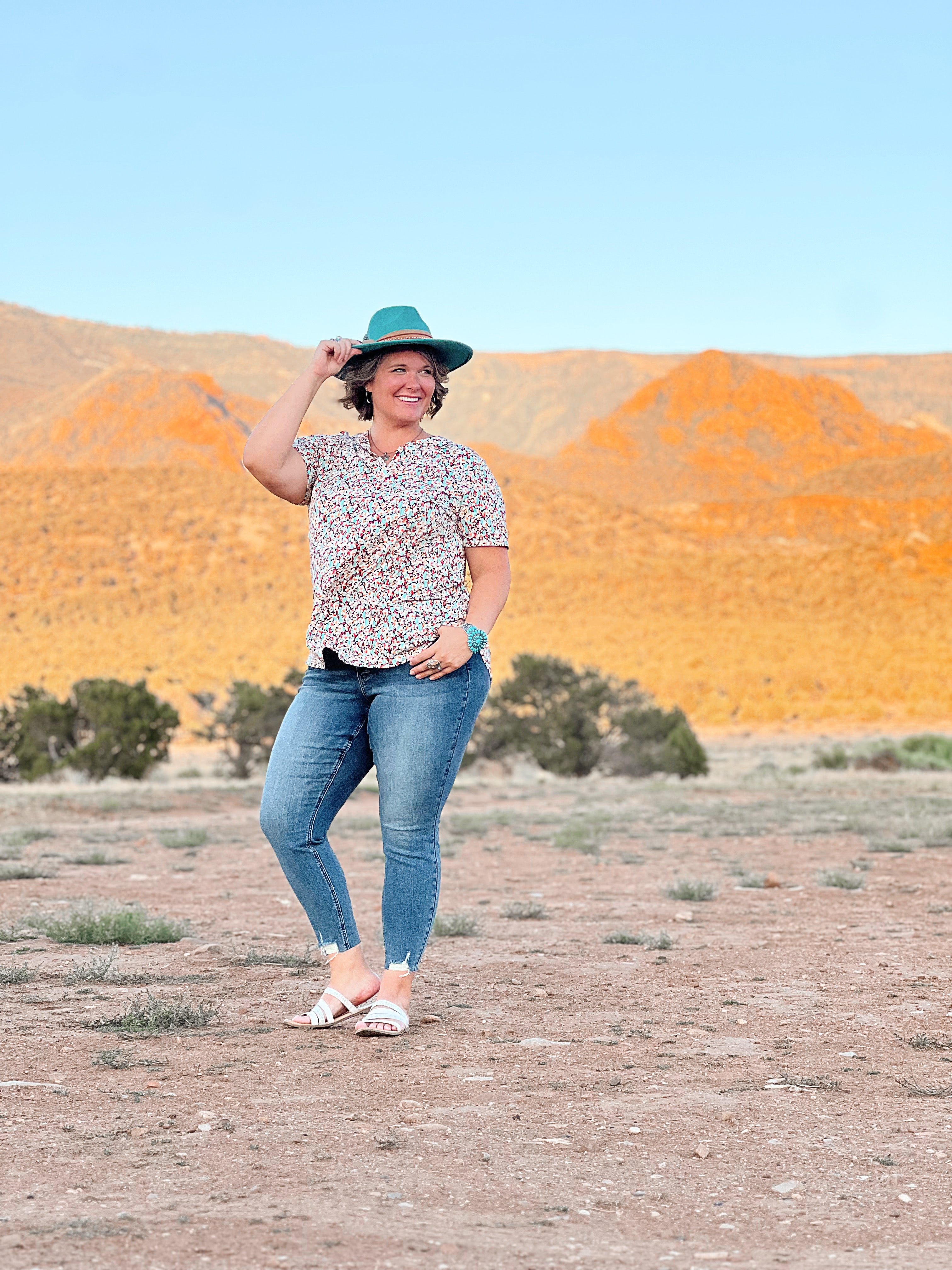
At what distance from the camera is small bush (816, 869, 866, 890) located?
830 cm

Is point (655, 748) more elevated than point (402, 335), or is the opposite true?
point (402, 335)

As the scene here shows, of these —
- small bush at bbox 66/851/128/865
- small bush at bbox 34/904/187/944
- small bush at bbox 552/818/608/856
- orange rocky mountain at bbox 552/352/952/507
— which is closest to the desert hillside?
orange rocky mountain at bbox 552/352/952/507

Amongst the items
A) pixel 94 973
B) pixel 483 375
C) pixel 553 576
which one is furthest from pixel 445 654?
pixel 483 375

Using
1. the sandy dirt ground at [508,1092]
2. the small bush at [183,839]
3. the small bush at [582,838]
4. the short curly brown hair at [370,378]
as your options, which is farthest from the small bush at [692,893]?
the small bush at [183,839]

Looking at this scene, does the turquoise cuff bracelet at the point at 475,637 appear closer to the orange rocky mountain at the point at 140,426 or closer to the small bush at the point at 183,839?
the small bush at the point at 183,839

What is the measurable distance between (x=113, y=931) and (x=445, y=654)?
274cm

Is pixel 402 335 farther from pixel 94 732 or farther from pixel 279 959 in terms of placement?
pixel 94 732

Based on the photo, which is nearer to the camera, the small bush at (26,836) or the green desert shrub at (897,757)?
the small bush at (26,836)

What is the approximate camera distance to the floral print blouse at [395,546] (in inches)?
165

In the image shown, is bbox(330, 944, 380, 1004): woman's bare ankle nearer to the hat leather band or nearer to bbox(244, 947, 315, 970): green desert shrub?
bbox(244, 947, 315, 970): green desert shrub

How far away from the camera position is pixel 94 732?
20734mm

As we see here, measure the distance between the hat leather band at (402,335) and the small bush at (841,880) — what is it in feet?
17.0

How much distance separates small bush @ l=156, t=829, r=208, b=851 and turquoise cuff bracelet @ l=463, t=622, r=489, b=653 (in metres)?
7.31

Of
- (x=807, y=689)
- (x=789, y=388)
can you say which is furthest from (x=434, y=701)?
(x=789, y=388)
